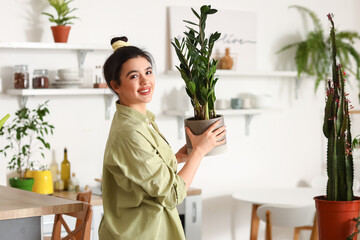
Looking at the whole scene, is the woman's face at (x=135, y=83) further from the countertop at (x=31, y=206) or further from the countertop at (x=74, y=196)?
the countertop at (x=74, y=196)

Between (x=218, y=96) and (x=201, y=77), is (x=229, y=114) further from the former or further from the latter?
(x=201, y=77)

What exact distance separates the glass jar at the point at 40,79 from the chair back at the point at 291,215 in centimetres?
166

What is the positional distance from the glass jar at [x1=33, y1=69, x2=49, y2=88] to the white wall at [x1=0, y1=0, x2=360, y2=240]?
0.43ft

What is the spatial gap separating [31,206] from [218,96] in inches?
112

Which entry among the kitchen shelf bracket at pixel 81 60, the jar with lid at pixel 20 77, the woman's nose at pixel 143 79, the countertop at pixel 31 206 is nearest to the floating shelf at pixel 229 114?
the kitchen shelf bracket at pixel 81 60

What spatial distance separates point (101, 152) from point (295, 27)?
2031 millimetres

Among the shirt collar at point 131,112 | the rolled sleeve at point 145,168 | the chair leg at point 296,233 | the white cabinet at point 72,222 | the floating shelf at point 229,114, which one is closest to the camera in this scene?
the rolled sleeve at point 145,168

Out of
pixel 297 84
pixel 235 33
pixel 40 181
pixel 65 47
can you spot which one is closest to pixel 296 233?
pixel 297 84

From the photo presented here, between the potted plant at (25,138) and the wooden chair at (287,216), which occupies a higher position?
the potted plant at (25,138)

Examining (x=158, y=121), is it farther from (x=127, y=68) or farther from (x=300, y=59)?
(x=127, y=68)

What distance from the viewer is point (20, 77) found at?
161 inches

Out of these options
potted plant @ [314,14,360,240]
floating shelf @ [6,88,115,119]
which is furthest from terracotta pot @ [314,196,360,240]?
floating shelf @ [6,88,115,119]

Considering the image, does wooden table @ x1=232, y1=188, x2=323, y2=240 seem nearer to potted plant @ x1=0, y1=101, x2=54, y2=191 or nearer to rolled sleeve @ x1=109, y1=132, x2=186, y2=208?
potted plant @ x1=0, y1=101, x2=54, y2=191

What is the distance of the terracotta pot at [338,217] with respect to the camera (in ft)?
7.59
